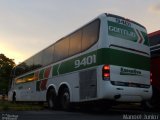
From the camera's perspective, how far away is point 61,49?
1545cm

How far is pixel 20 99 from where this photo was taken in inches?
868

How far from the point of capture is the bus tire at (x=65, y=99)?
1395 cm

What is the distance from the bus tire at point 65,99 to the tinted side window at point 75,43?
61.8 inches

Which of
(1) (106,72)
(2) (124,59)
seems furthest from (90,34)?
(1) (106,72)

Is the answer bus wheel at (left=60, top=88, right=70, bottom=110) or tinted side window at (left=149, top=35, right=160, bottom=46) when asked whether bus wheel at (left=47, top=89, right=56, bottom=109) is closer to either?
bus wheel at (left=60, top=88, right=70, bottom=110)

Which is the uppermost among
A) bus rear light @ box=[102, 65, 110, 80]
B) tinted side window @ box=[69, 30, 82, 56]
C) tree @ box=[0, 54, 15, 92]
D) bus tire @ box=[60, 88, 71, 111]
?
tree @ box=[0, 54, 15, 92]

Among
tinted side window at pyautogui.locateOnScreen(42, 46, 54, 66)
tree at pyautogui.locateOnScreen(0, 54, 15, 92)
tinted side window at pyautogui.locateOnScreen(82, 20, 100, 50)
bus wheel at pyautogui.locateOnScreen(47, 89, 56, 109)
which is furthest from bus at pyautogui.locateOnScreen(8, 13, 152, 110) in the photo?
tree at pyautogui.locateOnScreen(0, 54, 15, 92)

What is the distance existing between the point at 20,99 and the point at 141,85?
37.8ft

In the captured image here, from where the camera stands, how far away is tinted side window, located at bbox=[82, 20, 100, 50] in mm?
12133

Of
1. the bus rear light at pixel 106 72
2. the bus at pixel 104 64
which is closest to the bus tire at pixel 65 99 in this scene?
the bus at pixel 104 64

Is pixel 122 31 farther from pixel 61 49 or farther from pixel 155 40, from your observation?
pixel 61 49

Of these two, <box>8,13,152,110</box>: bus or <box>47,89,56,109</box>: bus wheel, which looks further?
<box>47,89,56,109</box>: bus wheel

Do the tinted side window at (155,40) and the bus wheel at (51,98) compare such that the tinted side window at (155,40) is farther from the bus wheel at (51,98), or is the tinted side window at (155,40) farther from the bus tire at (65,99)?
the bus wheel at (51,98)

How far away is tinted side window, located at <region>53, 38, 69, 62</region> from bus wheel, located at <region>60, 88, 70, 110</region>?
148 centimetres
